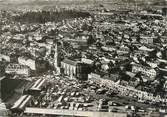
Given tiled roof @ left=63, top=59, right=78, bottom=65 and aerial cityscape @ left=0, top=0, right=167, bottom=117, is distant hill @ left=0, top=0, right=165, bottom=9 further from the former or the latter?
tiled roof @ left=63, top=59, right=78, bottom=65

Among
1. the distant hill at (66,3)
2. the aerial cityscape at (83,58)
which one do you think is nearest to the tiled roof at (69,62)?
the aerial cityscape at (83,58)

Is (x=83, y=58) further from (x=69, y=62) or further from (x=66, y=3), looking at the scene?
(x=66, y=3)

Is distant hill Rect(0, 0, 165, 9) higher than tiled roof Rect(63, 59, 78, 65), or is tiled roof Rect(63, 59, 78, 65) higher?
distant hill Rect(0, 0, 165, 9)

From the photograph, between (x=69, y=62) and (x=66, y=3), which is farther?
(x=66, y=3)

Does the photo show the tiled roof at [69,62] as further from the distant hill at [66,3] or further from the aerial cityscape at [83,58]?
the distant hill at [66,3]

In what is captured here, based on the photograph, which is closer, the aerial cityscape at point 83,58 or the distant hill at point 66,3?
the aerial cityscape at point 83,58

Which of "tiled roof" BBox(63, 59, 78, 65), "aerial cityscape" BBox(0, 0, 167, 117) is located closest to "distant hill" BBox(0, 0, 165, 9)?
"aerial cityscape" BBox(0, 0, 167, 117)

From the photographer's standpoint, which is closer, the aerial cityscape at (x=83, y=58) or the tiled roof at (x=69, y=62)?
the aerial cityscape at (x=83, y=58)

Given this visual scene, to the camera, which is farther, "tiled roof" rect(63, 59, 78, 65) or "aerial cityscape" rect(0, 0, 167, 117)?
"tiled roof" rect(63, 59, 78, 65)

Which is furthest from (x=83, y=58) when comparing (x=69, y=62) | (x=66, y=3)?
(x=66, y=3)

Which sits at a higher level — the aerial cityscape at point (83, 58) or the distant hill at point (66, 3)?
the distant hill at point (66, 3)
